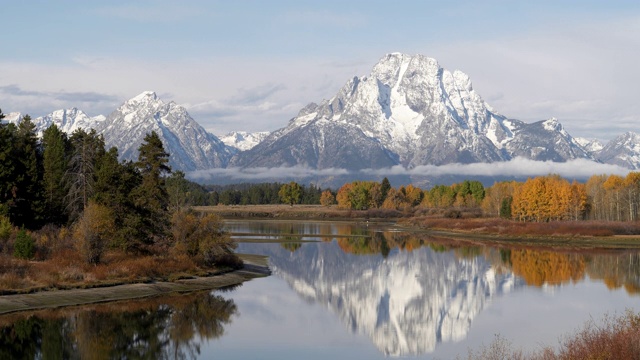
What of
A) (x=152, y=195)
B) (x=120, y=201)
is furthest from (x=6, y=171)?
(x=152, y=195)

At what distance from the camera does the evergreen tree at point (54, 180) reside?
286 feet

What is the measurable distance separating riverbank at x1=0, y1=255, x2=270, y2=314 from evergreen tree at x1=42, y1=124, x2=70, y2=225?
24.5 meters

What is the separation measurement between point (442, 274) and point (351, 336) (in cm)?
3851

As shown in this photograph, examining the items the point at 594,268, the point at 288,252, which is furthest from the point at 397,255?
the point at 594,268

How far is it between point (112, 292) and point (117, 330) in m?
12.1

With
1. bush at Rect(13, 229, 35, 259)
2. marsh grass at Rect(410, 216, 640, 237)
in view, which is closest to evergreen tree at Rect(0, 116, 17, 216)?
bush at Rect(13, 229, 35, 259)

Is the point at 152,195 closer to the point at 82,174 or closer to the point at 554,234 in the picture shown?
the point at 82,174

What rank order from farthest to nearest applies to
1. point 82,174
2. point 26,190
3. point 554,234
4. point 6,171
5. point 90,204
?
point 554,234
point 82,174
point 26,190
point 6,171
point 90,204

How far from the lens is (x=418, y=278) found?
8294 cm

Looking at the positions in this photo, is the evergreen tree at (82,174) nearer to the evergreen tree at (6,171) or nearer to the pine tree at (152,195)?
the pine tree at (152,195)

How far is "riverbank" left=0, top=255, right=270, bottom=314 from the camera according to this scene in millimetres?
53156

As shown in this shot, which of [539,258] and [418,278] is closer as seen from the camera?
[418,278]

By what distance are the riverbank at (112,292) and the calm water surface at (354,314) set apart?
68.6 inches

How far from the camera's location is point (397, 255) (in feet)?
361
